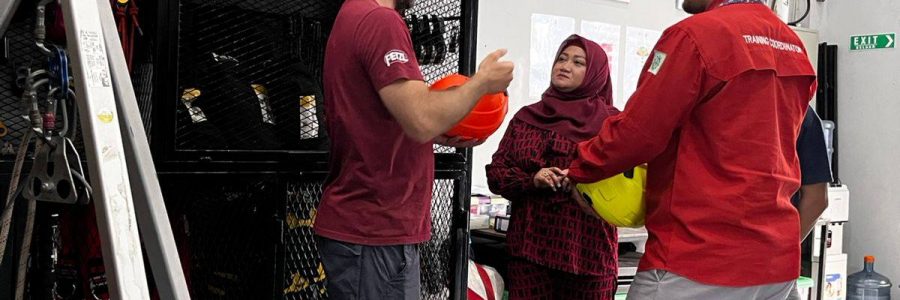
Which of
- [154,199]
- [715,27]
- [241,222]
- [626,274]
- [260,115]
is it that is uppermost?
[715,27]

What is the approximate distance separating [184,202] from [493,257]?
1.66m

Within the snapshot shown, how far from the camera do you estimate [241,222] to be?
2.26m

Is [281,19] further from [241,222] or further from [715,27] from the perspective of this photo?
[715,27]

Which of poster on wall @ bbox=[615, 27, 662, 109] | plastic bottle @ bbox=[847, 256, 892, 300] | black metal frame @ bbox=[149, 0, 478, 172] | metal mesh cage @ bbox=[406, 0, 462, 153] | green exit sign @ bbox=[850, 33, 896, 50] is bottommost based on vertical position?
plastic bottle @ bbox=[847, 256, 892, 300]

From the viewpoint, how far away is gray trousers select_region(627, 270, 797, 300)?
5.88 feet

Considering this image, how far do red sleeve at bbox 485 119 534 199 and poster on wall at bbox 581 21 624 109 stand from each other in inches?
71.4

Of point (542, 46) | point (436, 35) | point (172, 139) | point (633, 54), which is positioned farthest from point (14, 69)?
point (633, 54)

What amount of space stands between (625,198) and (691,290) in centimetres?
32

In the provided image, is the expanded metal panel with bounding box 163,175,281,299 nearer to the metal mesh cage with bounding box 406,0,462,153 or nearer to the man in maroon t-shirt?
the man in maroon t-shirt

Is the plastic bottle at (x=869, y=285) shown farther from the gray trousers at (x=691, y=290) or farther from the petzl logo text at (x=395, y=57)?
the petzl logo text at (x=395, y=57)

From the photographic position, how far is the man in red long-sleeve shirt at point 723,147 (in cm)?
176

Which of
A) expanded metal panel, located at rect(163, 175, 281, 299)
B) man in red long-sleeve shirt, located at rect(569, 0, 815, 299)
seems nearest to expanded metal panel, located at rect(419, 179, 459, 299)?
expanded metal panel, located at rect(163, 175, 281, 299)

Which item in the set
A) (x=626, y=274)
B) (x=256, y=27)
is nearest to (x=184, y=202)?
(x=256, y=27)

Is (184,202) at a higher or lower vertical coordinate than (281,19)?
lower
